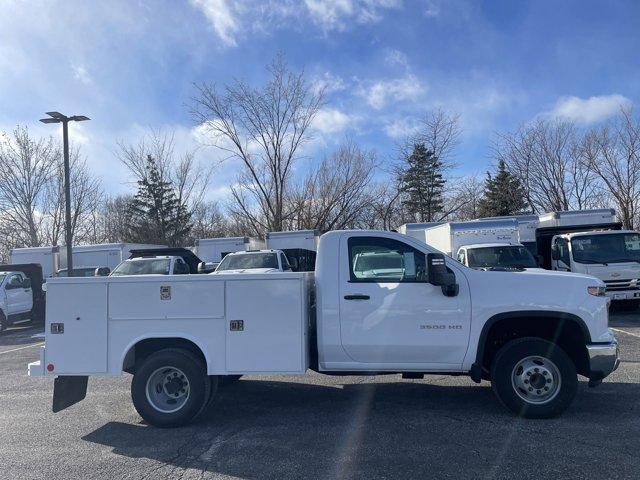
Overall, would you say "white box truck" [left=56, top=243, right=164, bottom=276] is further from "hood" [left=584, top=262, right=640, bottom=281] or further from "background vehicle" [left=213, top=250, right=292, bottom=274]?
"hood" [left=584, top=262, right=640, bottom=281]

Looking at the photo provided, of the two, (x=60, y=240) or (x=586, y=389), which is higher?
(x=60, y=240)

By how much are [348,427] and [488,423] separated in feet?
4.84

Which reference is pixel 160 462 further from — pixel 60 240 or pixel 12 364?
pixel 60 240

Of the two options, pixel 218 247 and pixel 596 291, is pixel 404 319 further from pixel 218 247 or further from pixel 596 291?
pixel 218 247

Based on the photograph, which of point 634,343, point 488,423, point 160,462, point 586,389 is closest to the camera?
point 160,462

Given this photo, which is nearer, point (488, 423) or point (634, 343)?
point (488, 423)

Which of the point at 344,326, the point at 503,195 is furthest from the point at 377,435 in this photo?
the point at 503,195

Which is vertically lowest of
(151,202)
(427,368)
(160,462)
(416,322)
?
(160,462)

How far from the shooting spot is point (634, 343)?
9.74 meters

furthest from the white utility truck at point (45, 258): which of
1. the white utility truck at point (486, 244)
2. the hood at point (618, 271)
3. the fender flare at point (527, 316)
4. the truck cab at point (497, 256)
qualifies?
the fender flare at point (527, 316)

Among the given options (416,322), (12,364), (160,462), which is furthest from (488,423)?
(12,364)

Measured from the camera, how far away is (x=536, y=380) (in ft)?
18.3

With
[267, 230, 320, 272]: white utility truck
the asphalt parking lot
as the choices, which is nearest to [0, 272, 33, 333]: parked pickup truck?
[267, 230, 320, 272]: white utility truck

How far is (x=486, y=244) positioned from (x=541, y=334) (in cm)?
967
